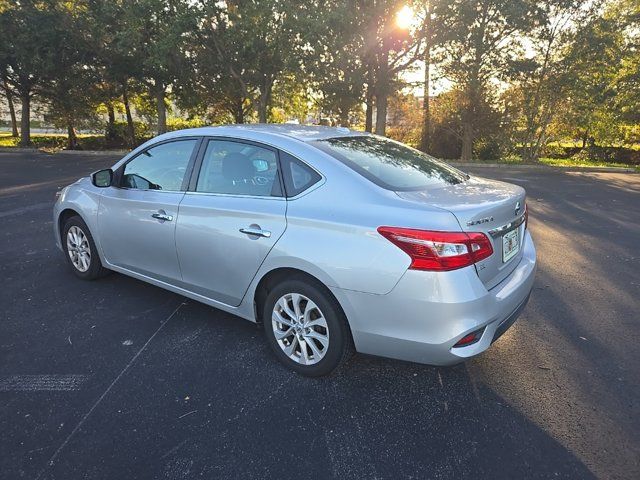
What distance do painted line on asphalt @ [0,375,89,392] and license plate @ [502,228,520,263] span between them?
2.81 metres

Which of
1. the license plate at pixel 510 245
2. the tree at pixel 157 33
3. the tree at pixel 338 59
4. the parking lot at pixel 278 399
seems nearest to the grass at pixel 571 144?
the tree at pixel 338 59

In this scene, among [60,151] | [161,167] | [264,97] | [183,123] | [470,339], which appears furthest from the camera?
[183,123]

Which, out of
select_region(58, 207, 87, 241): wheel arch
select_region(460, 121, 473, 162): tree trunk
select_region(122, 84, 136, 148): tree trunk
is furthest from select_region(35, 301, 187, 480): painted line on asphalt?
select_region(122, 84, 136, 148): tree trunk

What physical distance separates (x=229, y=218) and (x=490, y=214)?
1701 mm

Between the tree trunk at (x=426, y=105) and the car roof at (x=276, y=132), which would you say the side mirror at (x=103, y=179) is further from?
the tree trunk at (x=426, y=105)

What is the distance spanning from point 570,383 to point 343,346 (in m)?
1.52

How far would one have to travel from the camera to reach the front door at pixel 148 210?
345 cm

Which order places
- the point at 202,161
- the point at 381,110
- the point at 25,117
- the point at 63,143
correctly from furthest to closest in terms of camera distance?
the point at 63,143 → the point at 25,117 → the point at 381,110 → the point at 202,161

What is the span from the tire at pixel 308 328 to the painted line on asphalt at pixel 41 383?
50.2 inches

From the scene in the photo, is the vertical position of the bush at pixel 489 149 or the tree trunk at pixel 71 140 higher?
the tree trunk at pixel 71 140

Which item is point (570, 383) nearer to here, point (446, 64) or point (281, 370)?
point (281, 370)

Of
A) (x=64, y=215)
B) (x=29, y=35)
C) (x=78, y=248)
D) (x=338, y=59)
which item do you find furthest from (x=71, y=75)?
(x=78, y=248)

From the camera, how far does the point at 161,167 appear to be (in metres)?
3.69

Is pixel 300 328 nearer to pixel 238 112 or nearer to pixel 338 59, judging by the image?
pixel 338 59
